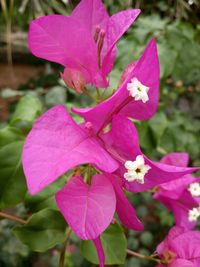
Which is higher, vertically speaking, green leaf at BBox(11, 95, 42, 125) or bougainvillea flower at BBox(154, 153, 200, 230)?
green leaf at BBox(11, 95, 42, 125)

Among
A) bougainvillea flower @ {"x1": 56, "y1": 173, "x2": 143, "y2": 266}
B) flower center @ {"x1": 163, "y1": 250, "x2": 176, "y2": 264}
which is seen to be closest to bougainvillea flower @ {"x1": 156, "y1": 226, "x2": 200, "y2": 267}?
flower center @ {"x1": 163, "y1": 250, "x2": 176, "y2": 264}

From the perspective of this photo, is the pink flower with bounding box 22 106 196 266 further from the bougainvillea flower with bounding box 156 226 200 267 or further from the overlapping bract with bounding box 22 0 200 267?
the bougainvillea flower with bounding box 156 226 200 267

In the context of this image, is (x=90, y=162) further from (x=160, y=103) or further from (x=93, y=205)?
(x=160, y=103)

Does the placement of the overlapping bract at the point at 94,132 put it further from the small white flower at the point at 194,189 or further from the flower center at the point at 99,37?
the small white flower at the point at 194,189

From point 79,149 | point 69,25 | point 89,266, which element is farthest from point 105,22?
point 89,266

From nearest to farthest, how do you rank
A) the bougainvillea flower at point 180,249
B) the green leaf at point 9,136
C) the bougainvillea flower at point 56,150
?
1. the bougainvillea flower at point 56,150
2. the bougainvillea flower at point 180,249
3. the green leaf at point 9,136

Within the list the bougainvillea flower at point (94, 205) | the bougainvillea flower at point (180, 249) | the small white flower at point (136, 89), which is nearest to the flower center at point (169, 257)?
the bougainvillea flower at point (180, 249)
